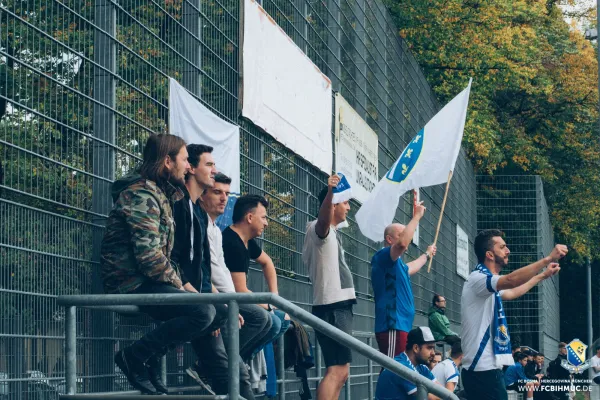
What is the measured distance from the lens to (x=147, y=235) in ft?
17.0

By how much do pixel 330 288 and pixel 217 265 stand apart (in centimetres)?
182

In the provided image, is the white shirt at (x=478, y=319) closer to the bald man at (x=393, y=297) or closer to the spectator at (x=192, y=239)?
the bald man at (x=393, y=297)

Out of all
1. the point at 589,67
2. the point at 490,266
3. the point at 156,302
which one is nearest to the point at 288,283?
the point at 490,266

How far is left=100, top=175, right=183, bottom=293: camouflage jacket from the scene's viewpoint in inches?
203

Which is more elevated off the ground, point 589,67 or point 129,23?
point 589,67

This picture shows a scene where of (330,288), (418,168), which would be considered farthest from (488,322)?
(418,168)

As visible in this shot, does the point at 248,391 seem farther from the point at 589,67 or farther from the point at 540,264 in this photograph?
the point at 589,67

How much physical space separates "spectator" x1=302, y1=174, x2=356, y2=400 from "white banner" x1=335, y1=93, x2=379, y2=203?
12.2 feet

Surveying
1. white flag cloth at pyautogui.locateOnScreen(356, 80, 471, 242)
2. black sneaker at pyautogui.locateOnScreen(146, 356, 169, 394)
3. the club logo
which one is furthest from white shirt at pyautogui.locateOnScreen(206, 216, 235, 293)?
the club logo

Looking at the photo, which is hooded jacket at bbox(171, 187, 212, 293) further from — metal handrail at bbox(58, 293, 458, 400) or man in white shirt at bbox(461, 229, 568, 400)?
man in white shirt at bbox(461, 229, 568, 400)

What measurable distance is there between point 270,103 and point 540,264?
2933 millimetres

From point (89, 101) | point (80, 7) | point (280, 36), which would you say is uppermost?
point (280, 36)

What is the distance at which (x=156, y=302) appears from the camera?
480cm

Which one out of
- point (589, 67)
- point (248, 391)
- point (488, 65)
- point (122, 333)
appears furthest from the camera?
point (589, 67)
